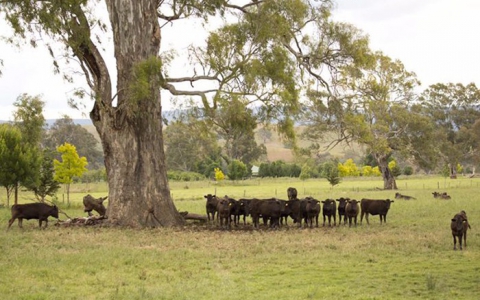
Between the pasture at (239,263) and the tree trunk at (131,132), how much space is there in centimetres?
146

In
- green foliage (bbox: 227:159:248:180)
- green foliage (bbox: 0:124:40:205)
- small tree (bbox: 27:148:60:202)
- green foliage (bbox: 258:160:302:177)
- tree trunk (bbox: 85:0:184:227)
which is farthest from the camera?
green foliage (bbox: 258:160:302:177)

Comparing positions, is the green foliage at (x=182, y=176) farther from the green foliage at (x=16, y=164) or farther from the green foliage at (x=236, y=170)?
the green foliage at (x=16, y=164)

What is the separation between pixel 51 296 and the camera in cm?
997

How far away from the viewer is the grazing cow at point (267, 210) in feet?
68.9

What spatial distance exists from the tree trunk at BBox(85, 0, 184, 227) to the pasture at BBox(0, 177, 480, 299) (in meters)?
1.46

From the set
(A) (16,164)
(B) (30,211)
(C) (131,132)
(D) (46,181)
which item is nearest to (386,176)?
(D) (46,181)

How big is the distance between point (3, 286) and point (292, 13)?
1691 centimetres

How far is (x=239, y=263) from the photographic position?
43.7 feet

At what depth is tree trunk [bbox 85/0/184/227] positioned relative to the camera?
69.4 ft

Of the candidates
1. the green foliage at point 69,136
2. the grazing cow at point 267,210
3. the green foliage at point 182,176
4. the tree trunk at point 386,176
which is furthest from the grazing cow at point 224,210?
the green foliage at point 69,136

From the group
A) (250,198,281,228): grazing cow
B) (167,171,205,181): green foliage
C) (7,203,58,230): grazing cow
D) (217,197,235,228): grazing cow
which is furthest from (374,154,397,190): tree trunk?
(7,203,58,230): grazing cow

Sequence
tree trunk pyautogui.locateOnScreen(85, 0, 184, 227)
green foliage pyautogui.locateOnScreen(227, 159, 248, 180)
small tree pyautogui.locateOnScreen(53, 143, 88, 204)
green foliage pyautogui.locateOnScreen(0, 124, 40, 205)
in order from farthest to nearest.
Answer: green foliage pyautogui.locateOnScreen(227, 159, 248, 180) < small tree pyautogui.locateOnScreen(53, 143, 88, 204) < green foliage pyautogui.locateOnScreen(0, 124, 40, 205) < tree trunk pyautogui.locateOnScreen(85, 0, 184, 227)

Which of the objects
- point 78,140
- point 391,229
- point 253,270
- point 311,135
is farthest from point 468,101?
point 253,270

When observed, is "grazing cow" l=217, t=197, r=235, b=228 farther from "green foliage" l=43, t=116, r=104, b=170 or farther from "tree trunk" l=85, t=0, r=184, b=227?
"green foliage" l=43, t=116, r=104, b=170
